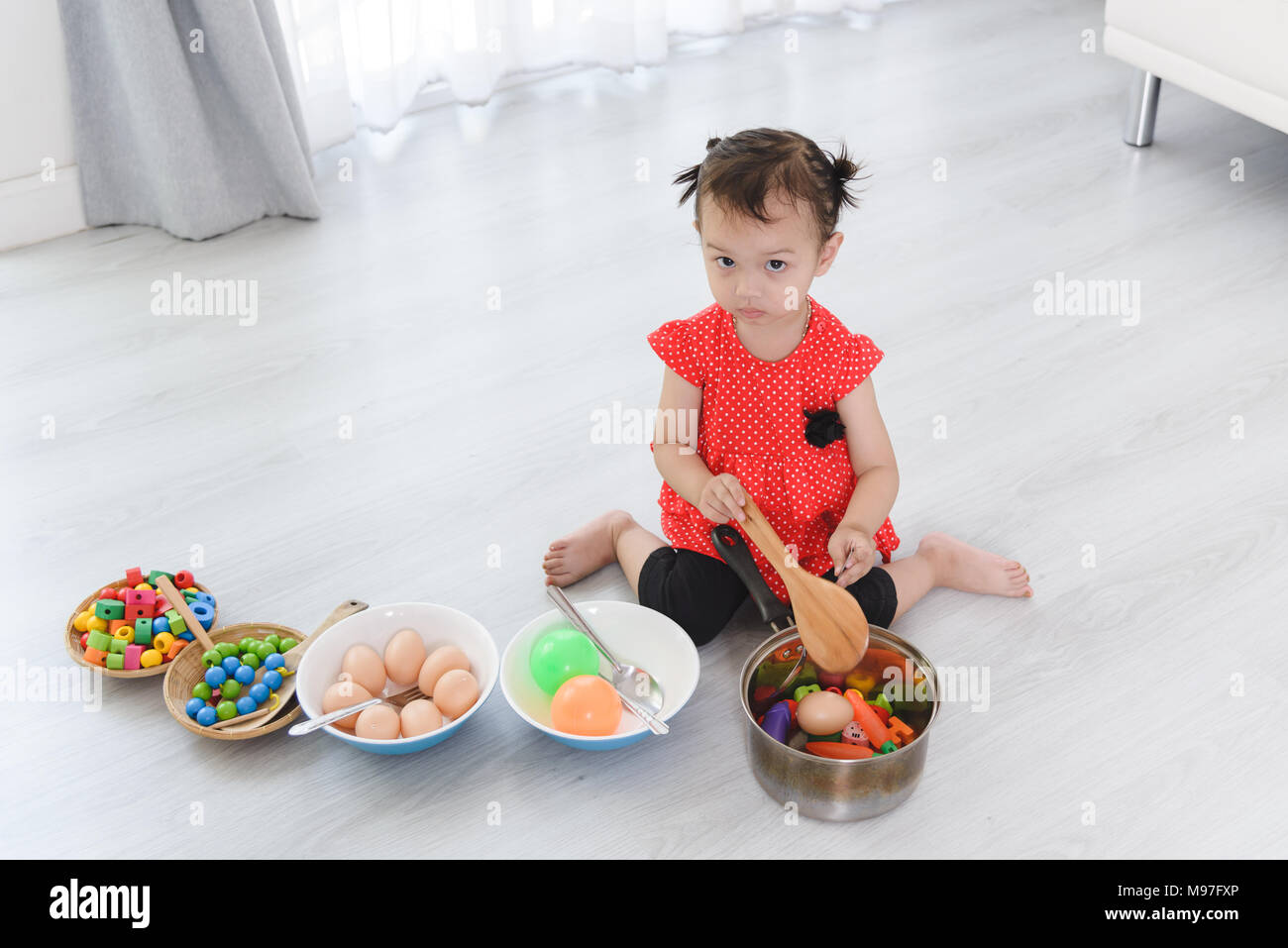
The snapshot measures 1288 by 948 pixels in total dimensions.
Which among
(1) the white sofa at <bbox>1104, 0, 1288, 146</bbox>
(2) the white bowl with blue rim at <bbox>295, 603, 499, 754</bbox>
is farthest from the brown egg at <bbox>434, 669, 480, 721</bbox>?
(1) the white sofa at <bbox>1104, 0, 1288, 146</bbox>

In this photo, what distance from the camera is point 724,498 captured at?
3.66 ft

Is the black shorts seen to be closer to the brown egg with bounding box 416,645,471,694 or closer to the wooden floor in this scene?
the wooden floor

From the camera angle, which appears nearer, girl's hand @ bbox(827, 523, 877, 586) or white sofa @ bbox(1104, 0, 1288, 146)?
girl's hand @ bbox(827, 523, 877, 586)

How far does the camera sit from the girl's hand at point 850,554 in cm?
Result: 111

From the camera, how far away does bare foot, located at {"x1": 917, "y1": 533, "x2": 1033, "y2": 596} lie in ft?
4.09

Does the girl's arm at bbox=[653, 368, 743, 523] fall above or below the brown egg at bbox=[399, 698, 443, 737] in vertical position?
above

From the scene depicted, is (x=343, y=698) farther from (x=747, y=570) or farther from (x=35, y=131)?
(x=35, y=131)

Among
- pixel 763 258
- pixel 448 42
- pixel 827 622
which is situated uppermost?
pixel 763 258

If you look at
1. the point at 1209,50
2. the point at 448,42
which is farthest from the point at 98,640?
the point at 1209,50

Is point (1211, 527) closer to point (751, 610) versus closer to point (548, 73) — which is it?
point (751, 610)

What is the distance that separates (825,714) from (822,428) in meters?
0.27

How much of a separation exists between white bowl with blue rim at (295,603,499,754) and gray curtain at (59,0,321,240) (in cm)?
95

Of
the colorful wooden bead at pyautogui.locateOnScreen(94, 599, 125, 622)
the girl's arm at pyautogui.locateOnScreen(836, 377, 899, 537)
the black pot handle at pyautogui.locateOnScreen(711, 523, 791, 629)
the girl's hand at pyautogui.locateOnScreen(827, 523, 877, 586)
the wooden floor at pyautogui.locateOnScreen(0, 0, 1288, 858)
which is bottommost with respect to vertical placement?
the wooden floor at pyautogui.locateOnScreen(0, 0, 1288, 858)

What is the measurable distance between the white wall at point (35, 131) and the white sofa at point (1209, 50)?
62.6 inches
